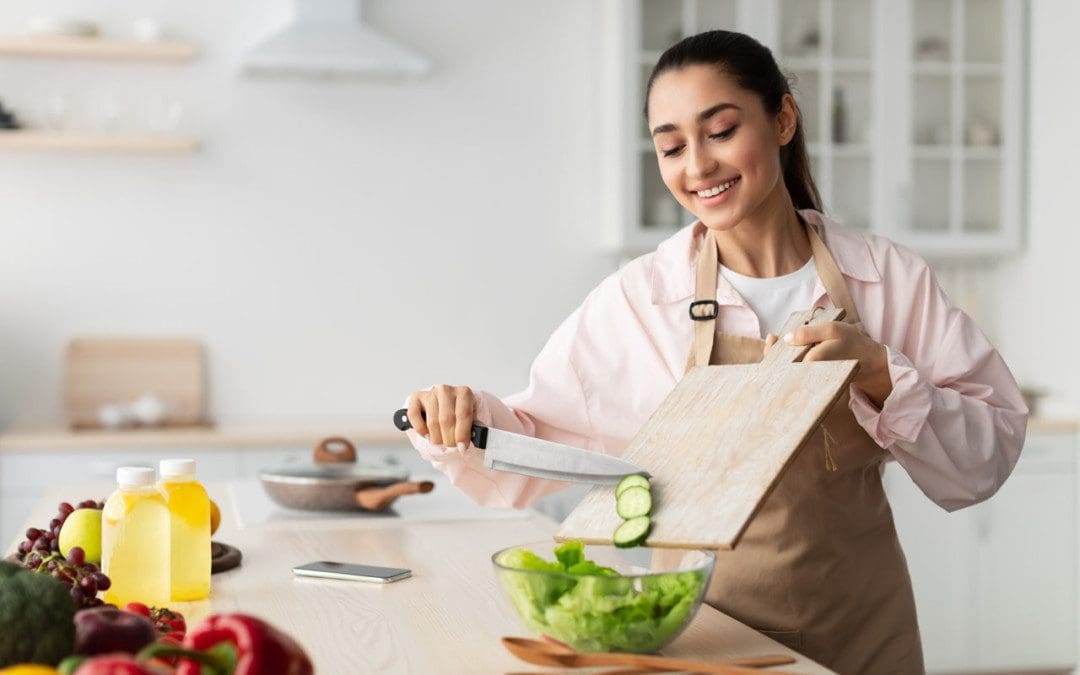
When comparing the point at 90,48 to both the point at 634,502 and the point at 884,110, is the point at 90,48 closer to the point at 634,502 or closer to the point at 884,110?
the point at 884,110

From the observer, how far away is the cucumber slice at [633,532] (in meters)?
1.30

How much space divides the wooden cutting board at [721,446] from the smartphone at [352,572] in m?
0.41

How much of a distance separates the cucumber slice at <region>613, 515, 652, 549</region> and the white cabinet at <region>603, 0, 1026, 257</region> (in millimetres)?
3057

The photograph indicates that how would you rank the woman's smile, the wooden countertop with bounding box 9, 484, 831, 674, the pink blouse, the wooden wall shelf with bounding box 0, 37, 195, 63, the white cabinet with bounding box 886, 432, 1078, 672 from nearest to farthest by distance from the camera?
1. the wooden countertop with bounding box 9, 484, 831, 674
2. the pink blouse
3. the woman's smile
4. the wooden wall shelf with bounding box 0, 37, 195, 63
5. the white cabinet with bounding box 886, 432, 1078, 672

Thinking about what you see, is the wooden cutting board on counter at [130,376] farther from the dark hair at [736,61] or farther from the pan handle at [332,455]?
the dark hair at [736,61]

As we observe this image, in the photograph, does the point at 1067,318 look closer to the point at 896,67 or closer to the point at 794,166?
the point at 896,67

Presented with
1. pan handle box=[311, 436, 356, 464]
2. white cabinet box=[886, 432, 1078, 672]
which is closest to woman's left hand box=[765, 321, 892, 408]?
pan handle box=[311, 436, 356, 464]

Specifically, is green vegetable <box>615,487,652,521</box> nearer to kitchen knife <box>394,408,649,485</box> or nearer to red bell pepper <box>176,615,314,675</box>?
kitchen knife <box>394,408,649,485</box>

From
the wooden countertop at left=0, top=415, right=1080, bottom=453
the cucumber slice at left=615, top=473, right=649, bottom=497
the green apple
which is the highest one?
the cucumber slice at left=615, top=473, right=649, bottom=497

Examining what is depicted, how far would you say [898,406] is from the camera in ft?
5.39

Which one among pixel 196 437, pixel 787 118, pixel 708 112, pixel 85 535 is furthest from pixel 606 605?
pixel 196 437

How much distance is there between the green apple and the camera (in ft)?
5.33

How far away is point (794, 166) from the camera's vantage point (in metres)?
2.12

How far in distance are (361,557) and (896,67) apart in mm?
3264
